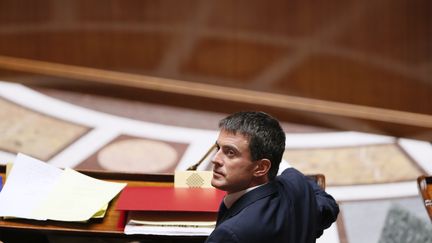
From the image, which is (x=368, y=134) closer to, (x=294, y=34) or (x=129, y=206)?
(x=294, y=34)

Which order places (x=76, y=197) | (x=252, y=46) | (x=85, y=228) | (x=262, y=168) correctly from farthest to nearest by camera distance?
(x=252, y=46) < (x=76, y=197) < (x=85, y=228) < (x=262, y=168)

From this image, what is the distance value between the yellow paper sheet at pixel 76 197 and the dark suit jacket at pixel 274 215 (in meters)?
0.53

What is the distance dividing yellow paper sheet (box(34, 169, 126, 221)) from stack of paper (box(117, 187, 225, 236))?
68mm

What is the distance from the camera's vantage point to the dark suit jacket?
1522 mm

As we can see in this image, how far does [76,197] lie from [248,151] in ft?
2.30

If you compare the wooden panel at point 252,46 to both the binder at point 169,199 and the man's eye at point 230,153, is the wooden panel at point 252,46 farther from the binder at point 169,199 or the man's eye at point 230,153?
the man's eye at point 230,153

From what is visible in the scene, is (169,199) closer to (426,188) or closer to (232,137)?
(232,137)

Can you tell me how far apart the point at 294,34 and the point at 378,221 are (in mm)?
1251

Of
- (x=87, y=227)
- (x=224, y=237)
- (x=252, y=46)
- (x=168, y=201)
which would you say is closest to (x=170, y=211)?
(x=168, y=201)

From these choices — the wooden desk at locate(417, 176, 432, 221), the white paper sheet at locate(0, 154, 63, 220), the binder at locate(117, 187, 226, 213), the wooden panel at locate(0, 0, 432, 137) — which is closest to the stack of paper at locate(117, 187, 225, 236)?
the binder at locate(117, 187, 226, 213)

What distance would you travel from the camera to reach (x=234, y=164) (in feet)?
5.32

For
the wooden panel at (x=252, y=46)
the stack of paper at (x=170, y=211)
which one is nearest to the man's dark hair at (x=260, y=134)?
the stack of paper at (x=170, y=211)

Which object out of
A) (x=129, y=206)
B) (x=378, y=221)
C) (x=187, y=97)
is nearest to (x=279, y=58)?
(x=187, y=97)

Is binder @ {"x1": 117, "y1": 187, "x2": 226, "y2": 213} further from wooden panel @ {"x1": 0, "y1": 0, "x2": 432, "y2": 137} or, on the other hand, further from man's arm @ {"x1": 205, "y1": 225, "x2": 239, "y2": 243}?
wooden panel @ {"x1": 0, "y1": 0, "x2": 432, "y2": 137}
